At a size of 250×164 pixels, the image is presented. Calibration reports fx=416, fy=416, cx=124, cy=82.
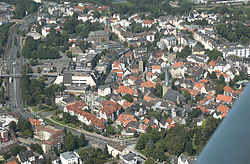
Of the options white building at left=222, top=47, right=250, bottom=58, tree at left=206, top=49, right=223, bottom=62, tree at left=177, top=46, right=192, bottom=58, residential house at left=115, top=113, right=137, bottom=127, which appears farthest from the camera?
tree at left=177, top=46, right=192, bottom=58

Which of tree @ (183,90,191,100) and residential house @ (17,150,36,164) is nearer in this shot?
residential house @ (17,150,36,164)

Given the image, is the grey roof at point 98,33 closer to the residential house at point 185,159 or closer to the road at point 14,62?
the road at point 14,62

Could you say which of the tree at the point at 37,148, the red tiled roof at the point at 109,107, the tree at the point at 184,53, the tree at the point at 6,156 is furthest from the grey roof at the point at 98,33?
the tree at the point at 6,156

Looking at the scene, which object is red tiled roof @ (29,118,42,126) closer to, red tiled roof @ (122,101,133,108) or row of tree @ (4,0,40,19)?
red tiled roof @ (122,101,133,108)

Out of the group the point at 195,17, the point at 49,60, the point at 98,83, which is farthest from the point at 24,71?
the point at 195,17

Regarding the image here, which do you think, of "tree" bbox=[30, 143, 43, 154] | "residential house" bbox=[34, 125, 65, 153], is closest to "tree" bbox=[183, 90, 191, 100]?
"residential house" bbox=[34, 125, 65, 153]

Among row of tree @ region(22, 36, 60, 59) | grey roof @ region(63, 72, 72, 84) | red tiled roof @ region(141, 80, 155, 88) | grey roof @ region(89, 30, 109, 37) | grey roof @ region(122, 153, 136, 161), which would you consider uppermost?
grey roof @ region(89, 30, 109, 37)

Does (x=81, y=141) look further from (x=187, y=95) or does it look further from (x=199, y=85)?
(x=199, y=85)

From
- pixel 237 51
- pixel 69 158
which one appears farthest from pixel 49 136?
pixel 237 51

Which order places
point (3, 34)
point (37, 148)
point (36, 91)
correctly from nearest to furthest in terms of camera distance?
point (37, 148) → point (36, 91) → point (3, 34)
